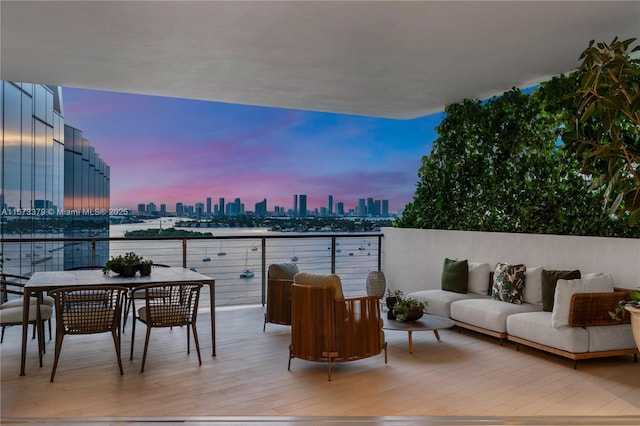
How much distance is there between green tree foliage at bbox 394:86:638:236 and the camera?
21.1ft

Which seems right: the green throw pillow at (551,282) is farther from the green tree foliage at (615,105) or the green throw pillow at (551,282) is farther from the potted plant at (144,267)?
the potted plant at (144,267)

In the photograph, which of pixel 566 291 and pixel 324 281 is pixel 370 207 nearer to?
pixel 566 291

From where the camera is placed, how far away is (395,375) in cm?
474

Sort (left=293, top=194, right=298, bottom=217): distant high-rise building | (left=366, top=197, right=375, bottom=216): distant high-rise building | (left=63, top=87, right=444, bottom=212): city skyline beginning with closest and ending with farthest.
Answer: (left=63, top=87, right=444, bottom=212): city skyline
(left=366, top=197, right=375, bottom=216): distant high-rise building
(left=293, top=194, right=298, bottom=217): distant high-rise building

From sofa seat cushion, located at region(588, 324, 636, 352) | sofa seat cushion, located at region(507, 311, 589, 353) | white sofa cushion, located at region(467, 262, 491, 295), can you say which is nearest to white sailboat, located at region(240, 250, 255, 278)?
white sofa cushion, located at region(467, 262, 491, 295)

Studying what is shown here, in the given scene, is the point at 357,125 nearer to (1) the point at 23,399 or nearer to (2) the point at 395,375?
(2) the point at 395,375

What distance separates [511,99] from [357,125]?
5.90 meters

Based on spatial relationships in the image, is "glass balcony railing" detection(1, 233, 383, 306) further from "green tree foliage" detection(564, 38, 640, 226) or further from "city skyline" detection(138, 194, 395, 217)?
"green tree foliage" detection(564, 38, 640, 226)

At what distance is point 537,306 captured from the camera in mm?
6047

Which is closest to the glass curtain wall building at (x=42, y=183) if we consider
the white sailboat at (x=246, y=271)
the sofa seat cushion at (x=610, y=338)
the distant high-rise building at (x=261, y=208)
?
the white sailboat at (x=246, y=271)

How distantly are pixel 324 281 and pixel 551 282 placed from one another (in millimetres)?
2618

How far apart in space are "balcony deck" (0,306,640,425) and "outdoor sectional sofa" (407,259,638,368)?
201 mm

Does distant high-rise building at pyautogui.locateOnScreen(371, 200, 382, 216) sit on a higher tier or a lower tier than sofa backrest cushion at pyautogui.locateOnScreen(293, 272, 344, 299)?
higher

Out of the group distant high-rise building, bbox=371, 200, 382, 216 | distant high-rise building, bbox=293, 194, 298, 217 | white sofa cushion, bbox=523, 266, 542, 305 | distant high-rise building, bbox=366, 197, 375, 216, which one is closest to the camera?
white sofa cushion, bbox=523, 266, 542, 305
